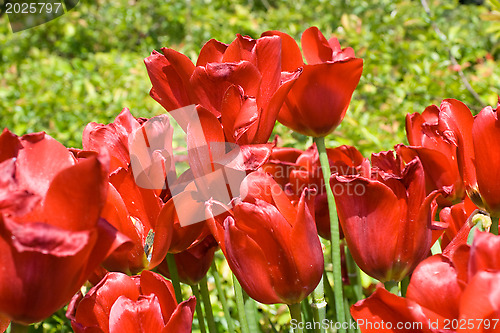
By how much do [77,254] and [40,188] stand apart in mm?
57

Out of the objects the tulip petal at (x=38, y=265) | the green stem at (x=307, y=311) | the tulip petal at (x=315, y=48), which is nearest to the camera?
the tulip petal at (x=38, y=265)

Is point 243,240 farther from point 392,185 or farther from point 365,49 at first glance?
point 365,49

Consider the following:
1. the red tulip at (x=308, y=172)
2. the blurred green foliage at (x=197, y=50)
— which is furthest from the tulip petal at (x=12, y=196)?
the blurred green foliage at (x=197, y=50)

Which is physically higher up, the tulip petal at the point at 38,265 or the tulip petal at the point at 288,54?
the tulip petal at the point at 288,54

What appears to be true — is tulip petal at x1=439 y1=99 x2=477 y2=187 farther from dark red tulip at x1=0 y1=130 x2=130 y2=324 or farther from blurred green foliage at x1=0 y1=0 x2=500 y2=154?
blurred green foliage at x1=0 y1=0 x2=500 y2=154

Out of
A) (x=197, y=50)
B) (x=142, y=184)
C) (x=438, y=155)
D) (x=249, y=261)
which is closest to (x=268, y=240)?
(x=249, y=261)

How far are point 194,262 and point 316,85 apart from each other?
9.3 inches

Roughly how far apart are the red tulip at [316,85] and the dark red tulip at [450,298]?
25cm

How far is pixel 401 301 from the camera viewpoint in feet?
1.32

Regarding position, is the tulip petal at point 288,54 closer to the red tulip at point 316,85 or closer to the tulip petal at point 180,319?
the red tulip at point 316,85

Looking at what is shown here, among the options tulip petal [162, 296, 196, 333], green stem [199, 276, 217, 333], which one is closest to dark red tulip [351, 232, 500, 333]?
tulip petal [162, 296, 196, 333]

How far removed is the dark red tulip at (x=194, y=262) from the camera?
1.95 feet

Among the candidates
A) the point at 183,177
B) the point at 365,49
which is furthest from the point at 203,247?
the point at 365,49

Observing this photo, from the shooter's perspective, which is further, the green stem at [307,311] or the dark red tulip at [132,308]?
the green stem at [307,311]
